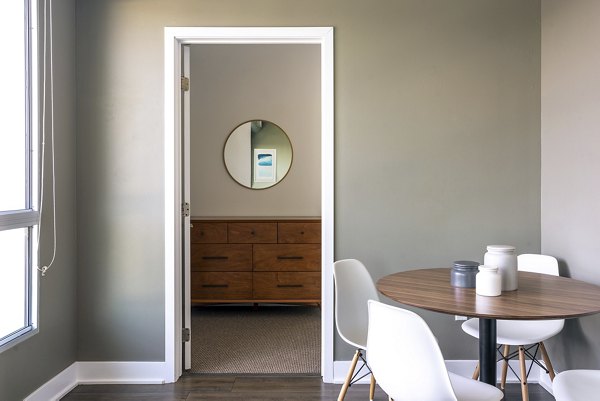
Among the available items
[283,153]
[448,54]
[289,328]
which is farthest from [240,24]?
[289,328]

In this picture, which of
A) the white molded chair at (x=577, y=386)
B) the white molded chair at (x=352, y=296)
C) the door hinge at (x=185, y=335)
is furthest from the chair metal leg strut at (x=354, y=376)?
the door hinge at (x=185, y=335)

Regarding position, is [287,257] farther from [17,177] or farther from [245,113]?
[17,177]

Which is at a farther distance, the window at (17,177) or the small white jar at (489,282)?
the window at (17,177)

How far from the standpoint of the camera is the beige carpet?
3.18 meters

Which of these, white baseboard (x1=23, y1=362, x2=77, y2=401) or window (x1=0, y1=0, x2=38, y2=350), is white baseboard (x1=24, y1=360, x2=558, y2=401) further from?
window (x1=0, y1=0, x2=38, y2=350)

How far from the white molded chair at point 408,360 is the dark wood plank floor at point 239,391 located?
1173 millimetres

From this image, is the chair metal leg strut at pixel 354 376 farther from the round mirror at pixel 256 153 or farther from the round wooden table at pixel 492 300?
the round mirror at pixel 256 153

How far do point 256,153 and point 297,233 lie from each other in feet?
3.74

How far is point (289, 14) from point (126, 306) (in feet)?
6.93

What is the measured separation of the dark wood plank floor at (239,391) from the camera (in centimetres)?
271

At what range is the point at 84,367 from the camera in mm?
2924

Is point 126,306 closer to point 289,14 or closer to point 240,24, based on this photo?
point 240,24

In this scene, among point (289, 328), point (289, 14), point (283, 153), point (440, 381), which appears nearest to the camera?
point (440, 381)

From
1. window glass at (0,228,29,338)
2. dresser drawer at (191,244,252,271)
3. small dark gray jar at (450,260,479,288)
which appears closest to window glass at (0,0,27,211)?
window glass at (0,228,29,338)
